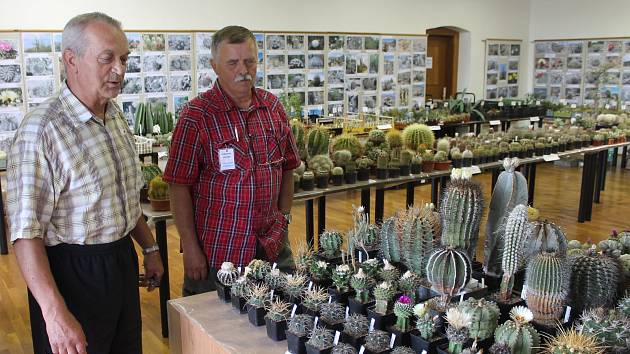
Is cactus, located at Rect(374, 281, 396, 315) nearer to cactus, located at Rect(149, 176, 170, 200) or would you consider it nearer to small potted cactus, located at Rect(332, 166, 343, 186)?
cactus, located at Rect(149, 176, 170, 200)

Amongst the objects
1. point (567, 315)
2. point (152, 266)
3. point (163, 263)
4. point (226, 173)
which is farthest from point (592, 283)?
point (163, 263)

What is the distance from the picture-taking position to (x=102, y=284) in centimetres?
189

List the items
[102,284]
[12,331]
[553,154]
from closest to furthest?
[102,284], [12,331], [553,154]

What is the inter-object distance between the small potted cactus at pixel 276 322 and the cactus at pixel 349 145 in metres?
2.77

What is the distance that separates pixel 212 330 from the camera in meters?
1.80

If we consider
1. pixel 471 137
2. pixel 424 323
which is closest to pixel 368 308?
pixel 424 323

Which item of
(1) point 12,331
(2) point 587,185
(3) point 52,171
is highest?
(3) point 52,171

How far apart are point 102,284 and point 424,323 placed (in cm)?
104

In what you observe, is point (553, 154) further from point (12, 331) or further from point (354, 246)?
point (12, 331)

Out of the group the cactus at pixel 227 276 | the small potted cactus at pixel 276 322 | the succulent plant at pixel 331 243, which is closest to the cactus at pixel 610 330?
the small potted cactus at pixel 276 322

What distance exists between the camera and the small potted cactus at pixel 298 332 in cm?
160

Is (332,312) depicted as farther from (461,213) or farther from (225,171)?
(225,171)

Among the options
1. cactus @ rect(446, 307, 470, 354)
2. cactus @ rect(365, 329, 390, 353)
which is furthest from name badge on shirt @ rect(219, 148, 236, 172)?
cactus @ rect(446, 307, 470, 354)

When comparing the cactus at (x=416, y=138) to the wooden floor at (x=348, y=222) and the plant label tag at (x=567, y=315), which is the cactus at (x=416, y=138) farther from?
the plant label tag at (x=567, y=315)
